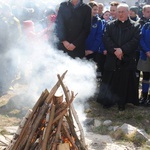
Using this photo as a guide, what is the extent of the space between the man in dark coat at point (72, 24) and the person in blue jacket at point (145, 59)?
1201 mm

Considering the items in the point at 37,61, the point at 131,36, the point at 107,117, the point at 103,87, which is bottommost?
the point at 107,117

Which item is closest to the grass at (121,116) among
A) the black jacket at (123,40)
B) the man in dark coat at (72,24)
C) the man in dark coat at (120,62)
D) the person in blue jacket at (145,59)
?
the man in dark coat at (120,62)

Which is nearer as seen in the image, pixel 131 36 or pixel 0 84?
pixel 131 36

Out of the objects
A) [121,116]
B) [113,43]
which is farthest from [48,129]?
[113,43]

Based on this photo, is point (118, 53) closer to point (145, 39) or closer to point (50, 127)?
point (145, 39)

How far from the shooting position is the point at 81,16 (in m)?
6.93

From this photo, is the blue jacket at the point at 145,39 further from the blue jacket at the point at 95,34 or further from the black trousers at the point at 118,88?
the blue jacket at the point at 95,34

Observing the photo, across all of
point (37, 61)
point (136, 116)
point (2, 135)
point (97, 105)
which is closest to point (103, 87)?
point (97, 105)

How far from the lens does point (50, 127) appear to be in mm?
3625

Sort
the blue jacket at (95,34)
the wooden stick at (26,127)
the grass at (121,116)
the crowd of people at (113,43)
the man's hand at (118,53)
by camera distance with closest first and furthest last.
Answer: the wooden stick at (26,127), the grass at (121,116), the man's hand at (118,53), the crowd of people at (113,43), the blue jacket at (95,34)

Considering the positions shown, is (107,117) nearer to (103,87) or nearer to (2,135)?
(103,87)

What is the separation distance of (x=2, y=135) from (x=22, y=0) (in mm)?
8352

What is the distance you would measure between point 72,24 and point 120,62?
51.1 inches

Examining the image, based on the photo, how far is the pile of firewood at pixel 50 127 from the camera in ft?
12.0
